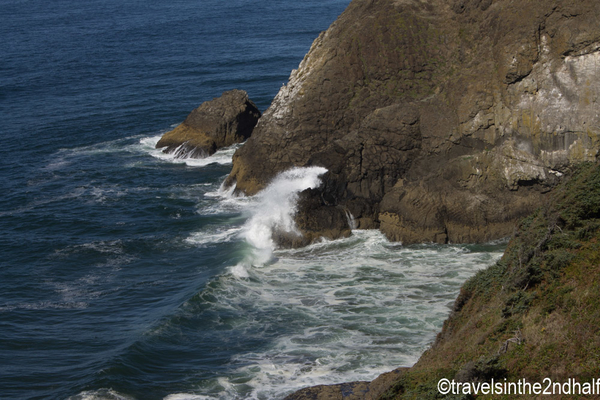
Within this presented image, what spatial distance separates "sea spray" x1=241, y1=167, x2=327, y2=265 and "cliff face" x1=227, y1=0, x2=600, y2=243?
886 mm

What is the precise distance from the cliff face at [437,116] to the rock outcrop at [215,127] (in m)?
8.97

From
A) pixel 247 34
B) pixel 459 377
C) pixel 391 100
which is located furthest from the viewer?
pixel 247 34

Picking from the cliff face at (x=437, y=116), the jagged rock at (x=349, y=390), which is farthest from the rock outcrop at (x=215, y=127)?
the jagged rock at (x=349, y=390)

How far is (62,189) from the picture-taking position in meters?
44.5

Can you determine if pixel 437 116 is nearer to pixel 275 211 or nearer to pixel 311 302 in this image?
pixel 275 211

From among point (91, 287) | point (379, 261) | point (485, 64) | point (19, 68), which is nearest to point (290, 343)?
point (379, 261)

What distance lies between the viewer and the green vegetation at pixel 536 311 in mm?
15711

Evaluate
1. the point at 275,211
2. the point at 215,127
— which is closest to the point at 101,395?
the point at 275,211

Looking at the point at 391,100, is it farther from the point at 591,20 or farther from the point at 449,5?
the point at 591,20

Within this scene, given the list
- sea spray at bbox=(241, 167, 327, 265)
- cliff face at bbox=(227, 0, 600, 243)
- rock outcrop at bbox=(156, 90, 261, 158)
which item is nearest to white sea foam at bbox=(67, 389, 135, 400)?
sea spray at bbox=(241, 167, 327, 265)

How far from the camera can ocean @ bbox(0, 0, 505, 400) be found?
74.9 feet

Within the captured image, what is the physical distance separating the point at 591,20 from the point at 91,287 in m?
27.3

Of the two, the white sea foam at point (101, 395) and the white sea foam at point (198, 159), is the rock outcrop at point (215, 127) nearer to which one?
the white sea foam at point (198, 159)

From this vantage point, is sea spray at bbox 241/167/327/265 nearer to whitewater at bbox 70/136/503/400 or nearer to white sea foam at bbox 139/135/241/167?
whitewater at bbox 70/136/503/400
